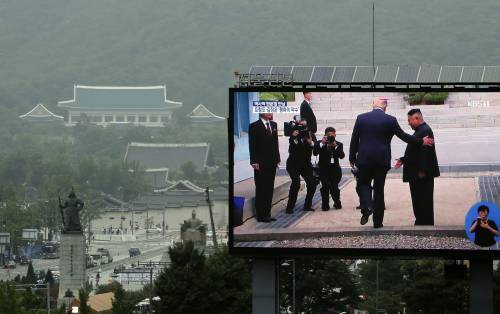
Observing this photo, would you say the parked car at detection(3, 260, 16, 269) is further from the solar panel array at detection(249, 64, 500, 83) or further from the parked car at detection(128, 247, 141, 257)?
the solar panel array at detection(249, 64, 500, 83)

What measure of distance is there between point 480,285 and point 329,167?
151 inches

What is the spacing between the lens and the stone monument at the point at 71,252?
83.1 metres

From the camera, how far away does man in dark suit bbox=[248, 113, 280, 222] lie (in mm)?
39875

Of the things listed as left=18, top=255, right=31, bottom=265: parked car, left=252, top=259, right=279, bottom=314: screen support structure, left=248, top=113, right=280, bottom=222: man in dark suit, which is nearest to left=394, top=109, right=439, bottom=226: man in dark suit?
left=248, top=113, right=280, bottom=222: man in dark suit

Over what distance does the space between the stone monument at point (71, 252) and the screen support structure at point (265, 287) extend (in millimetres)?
42157

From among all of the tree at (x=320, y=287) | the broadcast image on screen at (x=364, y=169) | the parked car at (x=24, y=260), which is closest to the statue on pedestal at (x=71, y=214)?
the tree at (x=320, y=287)

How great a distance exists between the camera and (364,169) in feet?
131

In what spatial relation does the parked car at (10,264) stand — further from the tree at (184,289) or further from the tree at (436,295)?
the tree at (184,289)

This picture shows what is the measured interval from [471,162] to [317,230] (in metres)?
3.36

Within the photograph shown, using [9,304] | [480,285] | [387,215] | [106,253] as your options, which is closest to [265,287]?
[387,215]

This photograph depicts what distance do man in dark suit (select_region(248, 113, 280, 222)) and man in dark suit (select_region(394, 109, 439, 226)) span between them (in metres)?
2.50

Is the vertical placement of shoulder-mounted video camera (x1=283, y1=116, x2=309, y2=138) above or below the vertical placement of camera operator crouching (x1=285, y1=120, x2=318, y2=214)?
above

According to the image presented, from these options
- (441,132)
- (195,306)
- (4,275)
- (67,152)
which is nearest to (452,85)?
(441,132)

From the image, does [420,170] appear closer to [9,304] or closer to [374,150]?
[374,150]
